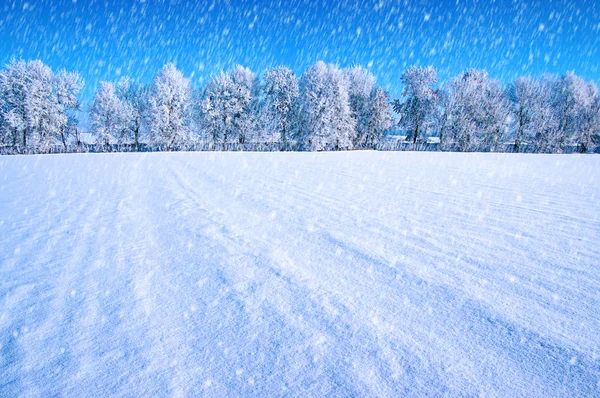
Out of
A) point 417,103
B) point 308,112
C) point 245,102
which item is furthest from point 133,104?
point 417,103

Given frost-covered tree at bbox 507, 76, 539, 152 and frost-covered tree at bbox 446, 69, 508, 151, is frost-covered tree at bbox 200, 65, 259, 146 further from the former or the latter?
frost-covered tree at bbox 507, 76, 539, 152

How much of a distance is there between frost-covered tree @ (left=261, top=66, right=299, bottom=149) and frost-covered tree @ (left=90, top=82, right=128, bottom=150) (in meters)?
17.1

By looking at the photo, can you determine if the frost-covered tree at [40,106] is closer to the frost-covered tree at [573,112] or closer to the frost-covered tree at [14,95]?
the frost-covered tree at [14,95]

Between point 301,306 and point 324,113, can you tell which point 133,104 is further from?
point 301,306

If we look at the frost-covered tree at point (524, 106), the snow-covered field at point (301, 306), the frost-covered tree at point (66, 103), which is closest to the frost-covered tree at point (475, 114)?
the frost-covered tree at point (524, 106)

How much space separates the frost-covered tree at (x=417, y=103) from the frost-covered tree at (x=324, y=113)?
6.90 meters

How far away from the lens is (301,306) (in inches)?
81.3

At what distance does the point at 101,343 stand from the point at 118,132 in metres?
39.9

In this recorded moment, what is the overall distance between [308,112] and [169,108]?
15917 millimetres

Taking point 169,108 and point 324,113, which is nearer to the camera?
point 324,113

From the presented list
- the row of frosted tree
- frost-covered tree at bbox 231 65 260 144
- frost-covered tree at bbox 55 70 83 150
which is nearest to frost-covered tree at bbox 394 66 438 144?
the row of frosted tree

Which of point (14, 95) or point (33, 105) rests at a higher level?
point (14, 95)

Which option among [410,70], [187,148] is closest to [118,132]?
[187,148]

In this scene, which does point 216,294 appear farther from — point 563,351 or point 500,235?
point 500,235
